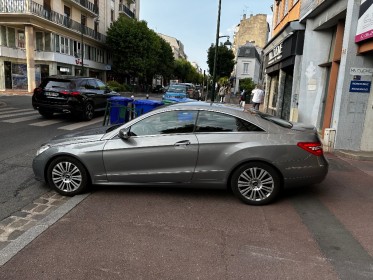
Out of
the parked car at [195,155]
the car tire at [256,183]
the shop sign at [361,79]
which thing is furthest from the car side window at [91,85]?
the car tire at [256,183]

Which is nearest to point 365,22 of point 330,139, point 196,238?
point 330,139

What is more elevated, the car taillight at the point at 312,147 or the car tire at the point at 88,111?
the car taillight at the point at 312,147

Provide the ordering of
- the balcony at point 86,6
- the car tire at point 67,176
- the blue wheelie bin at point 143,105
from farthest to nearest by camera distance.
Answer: the balcony at point 86,6 < the blue wheelie bin at point 143,105 < the car tire at point 67,176

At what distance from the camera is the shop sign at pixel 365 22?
7.55m

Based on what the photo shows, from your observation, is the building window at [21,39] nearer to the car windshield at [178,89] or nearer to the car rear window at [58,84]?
Result: the car windshield at [178,89]

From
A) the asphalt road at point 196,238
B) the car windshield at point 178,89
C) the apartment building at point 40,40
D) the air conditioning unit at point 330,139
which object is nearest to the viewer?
the asphalt road at point 196,238

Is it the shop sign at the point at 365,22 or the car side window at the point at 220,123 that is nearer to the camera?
the car side window at the point at 220,123

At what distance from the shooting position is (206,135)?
485 cm

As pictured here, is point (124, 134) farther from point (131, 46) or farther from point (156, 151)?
point (131, 46)

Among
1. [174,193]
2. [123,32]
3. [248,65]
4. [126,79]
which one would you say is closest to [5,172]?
[174,193]

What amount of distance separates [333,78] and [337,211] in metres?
7.06

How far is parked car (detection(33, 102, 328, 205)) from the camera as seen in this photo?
476 cm

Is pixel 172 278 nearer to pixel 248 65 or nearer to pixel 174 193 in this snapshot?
pixel 174 193

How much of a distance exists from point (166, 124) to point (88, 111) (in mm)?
8811
